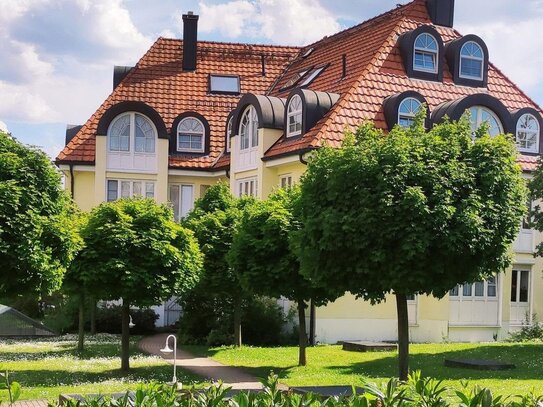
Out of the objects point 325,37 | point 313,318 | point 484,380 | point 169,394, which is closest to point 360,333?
point 313,318

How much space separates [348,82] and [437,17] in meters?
5.48

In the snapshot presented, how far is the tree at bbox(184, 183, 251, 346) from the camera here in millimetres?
26062

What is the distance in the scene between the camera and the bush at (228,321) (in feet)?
92.9

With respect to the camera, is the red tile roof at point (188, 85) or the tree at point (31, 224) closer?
the tree at point (31, 224)

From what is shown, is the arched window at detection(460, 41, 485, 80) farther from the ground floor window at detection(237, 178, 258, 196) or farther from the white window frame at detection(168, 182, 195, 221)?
the white window frame at detection(168, 182, 195, 221)

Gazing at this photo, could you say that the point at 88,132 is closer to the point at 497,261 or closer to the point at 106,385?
the point at 106,385

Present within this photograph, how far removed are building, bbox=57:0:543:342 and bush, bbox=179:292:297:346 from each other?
4.71 feet

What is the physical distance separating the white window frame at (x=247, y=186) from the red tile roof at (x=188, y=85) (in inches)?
123

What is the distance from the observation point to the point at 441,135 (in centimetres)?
1688

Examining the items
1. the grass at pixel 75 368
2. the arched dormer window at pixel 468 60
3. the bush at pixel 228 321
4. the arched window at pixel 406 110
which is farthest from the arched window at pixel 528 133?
the grass at pixel 75 368

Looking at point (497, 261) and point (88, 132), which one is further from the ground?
point (88, 132)

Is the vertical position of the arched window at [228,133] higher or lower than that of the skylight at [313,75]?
lower

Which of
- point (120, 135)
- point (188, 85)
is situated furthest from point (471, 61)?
point (120, 135)

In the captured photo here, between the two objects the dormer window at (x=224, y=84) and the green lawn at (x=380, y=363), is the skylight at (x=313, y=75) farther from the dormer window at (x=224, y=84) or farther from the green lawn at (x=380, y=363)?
the green lawn at (x=380, y=363)
